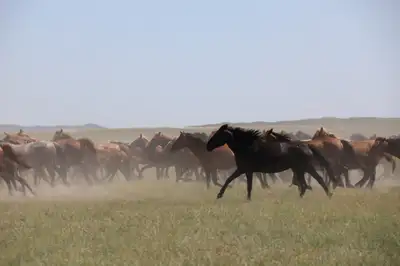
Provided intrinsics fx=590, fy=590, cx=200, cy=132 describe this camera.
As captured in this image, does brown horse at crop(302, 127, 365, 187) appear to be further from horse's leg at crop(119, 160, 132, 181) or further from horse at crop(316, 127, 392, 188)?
horse's leg at crop(119, 160, 132, 181)

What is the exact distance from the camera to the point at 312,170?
646 inches

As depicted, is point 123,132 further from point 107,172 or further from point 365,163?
Answer: point 365,163

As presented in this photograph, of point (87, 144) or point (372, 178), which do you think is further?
point (87, 144)

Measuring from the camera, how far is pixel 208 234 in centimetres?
998

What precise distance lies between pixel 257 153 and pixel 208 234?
6.11m

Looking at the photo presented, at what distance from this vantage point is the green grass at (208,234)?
8.49 metres

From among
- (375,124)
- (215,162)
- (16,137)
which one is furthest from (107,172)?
(375,124)

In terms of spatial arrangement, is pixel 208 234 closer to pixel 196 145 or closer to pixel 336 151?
pixel 196 145

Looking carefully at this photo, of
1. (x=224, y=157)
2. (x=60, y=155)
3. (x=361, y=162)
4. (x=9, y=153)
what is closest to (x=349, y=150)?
(x=361, y=162)

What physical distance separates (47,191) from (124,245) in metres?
14.5

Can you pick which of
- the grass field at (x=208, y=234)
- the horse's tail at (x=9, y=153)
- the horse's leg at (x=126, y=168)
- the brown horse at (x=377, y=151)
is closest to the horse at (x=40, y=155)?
the horse's tail at (x=9, y=153)

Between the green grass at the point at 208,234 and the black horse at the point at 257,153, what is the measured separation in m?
1.67

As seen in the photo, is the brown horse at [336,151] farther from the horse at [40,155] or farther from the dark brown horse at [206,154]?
the horse at [40,155]

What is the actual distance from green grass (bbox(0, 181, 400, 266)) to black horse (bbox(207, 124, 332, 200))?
167 centimetres
